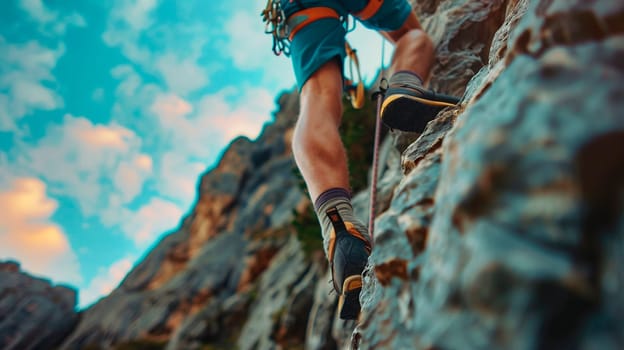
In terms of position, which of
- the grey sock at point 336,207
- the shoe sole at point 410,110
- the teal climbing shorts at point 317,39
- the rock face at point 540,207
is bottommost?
the rock face at point 540,207

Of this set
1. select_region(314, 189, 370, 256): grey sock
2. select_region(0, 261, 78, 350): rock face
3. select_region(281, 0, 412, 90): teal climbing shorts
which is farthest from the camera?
select_region(0, 261, 78, 350): rock face

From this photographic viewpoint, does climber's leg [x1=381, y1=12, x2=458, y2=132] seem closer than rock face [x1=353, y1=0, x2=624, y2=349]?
→ No

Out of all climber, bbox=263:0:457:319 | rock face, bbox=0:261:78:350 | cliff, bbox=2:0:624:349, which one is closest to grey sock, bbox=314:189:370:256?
climber, bbox=263:0:457:319

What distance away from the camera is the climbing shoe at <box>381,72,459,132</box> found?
77.9 inches

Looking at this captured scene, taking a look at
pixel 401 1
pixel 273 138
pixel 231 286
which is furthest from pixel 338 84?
pixel 273 138

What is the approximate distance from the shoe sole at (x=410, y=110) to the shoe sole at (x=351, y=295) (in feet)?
3.38

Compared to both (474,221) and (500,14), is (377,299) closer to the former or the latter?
(474,221)

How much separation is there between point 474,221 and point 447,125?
38.3 inches

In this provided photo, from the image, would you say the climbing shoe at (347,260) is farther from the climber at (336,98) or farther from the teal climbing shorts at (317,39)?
the teal climbing shorts at (317,39)

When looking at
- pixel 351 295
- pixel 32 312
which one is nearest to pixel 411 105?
pixel 351 295

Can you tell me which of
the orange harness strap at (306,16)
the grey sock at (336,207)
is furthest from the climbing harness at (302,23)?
the grey sock at (336,207)

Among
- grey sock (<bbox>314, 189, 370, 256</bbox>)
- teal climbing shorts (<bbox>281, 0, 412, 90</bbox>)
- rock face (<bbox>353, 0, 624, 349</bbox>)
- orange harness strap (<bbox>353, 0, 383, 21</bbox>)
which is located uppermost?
orange harness strap (<bbox>353, 0, 383, 21</bbox>)

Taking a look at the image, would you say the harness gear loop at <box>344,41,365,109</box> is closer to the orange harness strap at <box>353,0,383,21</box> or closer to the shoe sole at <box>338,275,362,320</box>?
the orange harness strap at <box>353,0,383,21</box>

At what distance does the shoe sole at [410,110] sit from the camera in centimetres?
198
